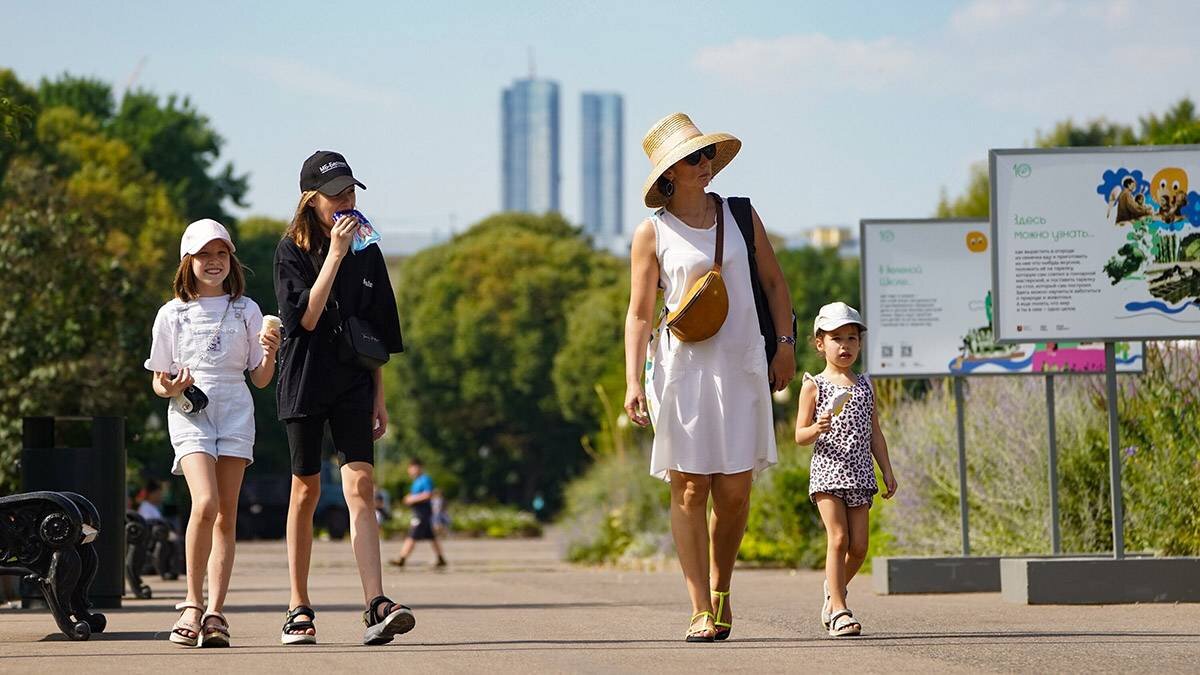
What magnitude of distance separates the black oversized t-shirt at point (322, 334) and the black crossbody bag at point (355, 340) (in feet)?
0.05

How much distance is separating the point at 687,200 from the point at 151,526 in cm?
1335

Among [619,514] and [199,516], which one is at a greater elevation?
[199,516]

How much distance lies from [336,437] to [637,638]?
65.7 inches

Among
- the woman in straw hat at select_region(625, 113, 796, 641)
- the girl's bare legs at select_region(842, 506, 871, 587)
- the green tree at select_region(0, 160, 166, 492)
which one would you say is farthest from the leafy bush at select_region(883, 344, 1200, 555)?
the green tree at select_region(0, 160, 166, 492)

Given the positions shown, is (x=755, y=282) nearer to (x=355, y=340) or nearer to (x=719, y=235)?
(x=719, y=235)

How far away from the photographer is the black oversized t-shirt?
874cm

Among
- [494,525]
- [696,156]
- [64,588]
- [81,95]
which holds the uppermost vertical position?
[81,95]

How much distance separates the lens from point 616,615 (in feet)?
38.0

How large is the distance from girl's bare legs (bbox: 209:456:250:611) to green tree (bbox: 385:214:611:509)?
67149 mm

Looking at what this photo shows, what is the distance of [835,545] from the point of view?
30.9 feet

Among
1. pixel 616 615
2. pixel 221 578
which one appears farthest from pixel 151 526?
pixel 221 578

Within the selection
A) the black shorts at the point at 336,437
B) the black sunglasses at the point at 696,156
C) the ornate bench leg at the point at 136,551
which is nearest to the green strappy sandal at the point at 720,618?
the black shorts at the point at 336,437

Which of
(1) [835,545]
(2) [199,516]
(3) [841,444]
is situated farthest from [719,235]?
(2) [199,516]

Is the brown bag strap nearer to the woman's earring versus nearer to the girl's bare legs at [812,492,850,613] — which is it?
the woman's earring
